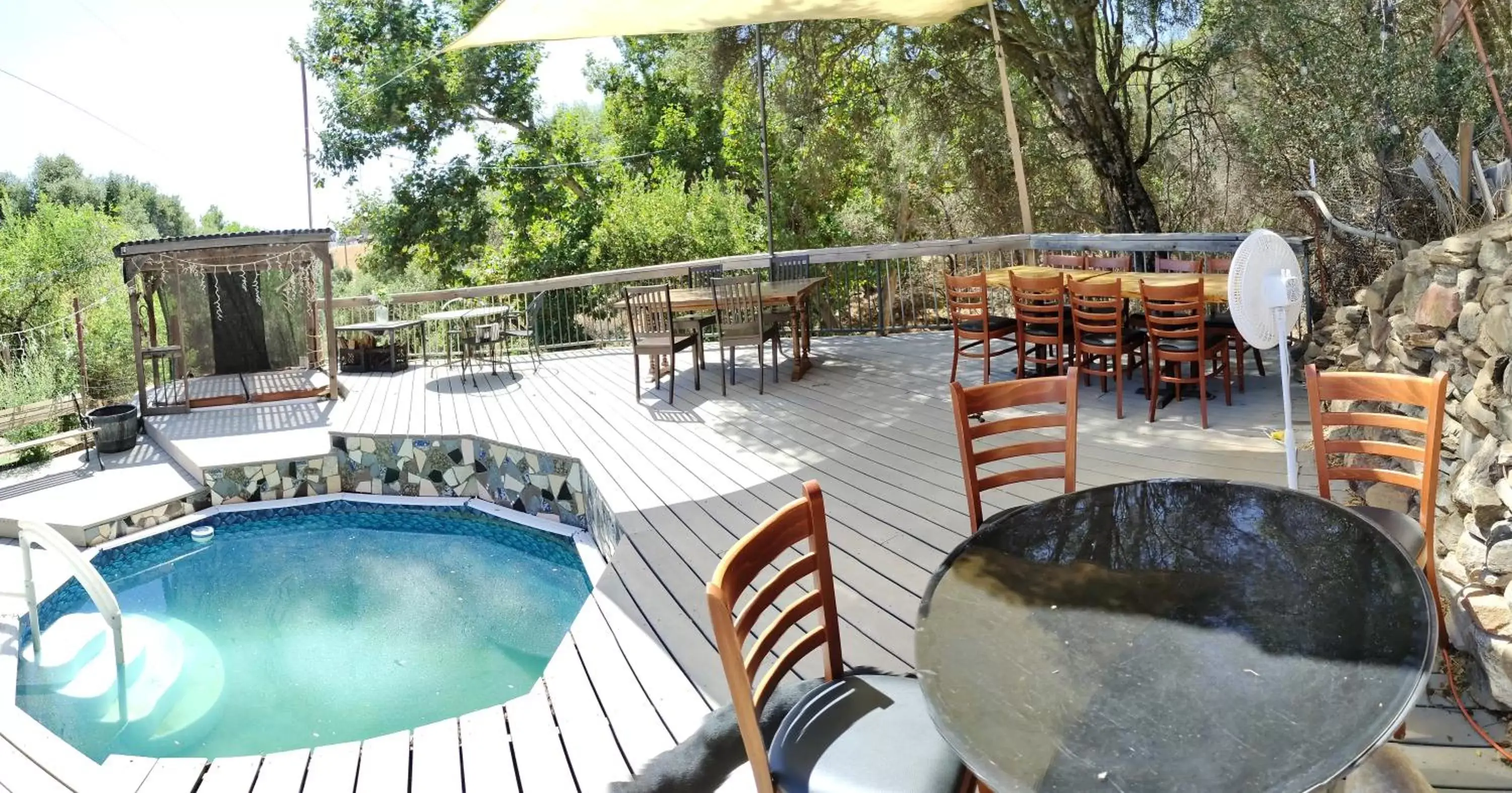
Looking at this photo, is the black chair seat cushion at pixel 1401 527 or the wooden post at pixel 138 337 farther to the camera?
the wooden post at pixel 138 337

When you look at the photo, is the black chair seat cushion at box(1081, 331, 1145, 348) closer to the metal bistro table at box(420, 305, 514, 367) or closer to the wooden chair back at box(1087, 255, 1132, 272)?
the wooden chair back at box(1087, 255, 1132, 272)

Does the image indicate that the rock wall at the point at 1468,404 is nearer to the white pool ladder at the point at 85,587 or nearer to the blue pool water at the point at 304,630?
the blue pool water at the point at 304,630

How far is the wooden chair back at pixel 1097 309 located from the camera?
18.5 ft

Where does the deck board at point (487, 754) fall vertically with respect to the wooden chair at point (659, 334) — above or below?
below

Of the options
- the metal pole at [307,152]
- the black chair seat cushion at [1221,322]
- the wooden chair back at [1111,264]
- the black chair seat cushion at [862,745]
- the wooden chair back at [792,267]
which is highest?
the metal pole at [307,152]

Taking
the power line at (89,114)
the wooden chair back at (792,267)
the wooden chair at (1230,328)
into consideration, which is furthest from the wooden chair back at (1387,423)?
the power line at (89,114)

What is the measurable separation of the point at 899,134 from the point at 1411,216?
30.2 feet

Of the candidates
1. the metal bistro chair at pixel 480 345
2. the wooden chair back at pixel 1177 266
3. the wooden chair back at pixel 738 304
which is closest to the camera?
the wooden chair back at pixel 1177 266

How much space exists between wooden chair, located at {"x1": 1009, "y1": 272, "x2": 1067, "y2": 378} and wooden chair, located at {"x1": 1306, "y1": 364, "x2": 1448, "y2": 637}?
336 centimetres

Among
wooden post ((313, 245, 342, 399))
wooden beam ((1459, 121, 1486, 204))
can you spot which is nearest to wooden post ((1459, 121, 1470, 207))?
wooden beam ((1459, 121, 1486, 204))

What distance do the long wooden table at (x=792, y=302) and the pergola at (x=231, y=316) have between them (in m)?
4.00

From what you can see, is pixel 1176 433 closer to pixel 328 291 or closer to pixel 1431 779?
pixel 1431 779

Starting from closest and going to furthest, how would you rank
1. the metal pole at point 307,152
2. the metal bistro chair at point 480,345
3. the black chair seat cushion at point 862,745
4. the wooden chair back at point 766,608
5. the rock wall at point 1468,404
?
the wooden chair back at point 766,608
the black chair seat cushion at point 862,745
the rock wall at point 1468,404
the metal bistro chair at point 480,345
the metal pole at point 307,152

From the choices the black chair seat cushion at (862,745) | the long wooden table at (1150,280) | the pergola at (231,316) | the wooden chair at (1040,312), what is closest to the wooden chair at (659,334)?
the long wooden table at (1150,280)
